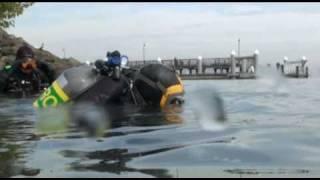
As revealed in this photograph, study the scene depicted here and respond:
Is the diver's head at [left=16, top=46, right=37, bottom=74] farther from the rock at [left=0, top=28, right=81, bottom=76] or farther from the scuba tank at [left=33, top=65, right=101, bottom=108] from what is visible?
the rock at [left=0, top=28, right=81, bottom=76]

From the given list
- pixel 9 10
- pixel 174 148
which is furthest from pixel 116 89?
pixel 9 10

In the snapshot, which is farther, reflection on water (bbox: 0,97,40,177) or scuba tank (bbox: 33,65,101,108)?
scuba tank (bbox: 33,65,101,108)

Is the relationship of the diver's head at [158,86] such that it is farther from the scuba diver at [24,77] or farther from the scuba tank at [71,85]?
the scuba diver at [24,77]

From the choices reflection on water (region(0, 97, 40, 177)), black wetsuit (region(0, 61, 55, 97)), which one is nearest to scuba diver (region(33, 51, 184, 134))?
reflection on water (region(0, 97, 40, 177))

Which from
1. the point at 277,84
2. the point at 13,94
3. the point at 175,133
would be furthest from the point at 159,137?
the point at 277,84

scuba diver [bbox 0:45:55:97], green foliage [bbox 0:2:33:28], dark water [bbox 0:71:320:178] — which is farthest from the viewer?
green foliage [bbox 0:2:33:28]

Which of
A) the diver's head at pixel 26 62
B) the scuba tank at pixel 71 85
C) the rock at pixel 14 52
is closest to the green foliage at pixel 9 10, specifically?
the rock at pixel 14 52

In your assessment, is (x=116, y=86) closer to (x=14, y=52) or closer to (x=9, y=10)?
(x=9, y=10)

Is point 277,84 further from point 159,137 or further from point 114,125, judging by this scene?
point 159,137
